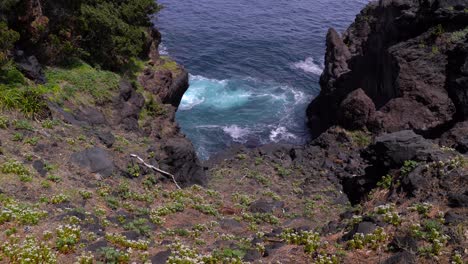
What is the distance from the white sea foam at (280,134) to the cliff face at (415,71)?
733 cm

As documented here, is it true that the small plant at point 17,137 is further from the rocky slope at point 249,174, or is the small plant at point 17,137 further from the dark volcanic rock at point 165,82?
the dark volcanic rock at point 165,82

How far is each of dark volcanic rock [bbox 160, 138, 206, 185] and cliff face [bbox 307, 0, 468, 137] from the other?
16802 mm

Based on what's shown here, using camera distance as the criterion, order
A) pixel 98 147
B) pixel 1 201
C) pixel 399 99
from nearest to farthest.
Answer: pixel 1 201, pixel 98 147, pixel 399 99

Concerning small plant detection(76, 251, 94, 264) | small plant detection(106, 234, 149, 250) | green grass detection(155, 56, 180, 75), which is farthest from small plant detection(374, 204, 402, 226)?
green grass detection(155, 56, 180, 75)

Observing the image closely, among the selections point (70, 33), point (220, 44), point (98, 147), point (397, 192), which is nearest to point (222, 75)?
point (220, 44)

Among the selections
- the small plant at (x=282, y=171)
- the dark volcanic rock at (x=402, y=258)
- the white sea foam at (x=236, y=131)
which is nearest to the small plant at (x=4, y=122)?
the dark volcanic rock at (x=402, y=258)

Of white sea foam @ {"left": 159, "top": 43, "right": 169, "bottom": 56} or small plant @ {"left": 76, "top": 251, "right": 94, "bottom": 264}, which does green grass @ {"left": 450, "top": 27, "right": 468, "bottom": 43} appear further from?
white sea foam @ {"left": 159, "top": 43, "right": 169, "bottom": 56}

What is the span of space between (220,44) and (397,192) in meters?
49.8

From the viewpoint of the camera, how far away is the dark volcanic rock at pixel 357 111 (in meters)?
36.5

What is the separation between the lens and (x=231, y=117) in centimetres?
4734

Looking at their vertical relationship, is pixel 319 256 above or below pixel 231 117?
above

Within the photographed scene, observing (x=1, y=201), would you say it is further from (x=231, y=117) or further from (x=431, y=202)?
(x=231, y=117)

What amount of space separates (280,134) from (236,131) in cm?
448

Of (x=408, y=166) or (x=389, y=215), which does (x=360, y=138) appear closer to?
(x=408, y=166)
